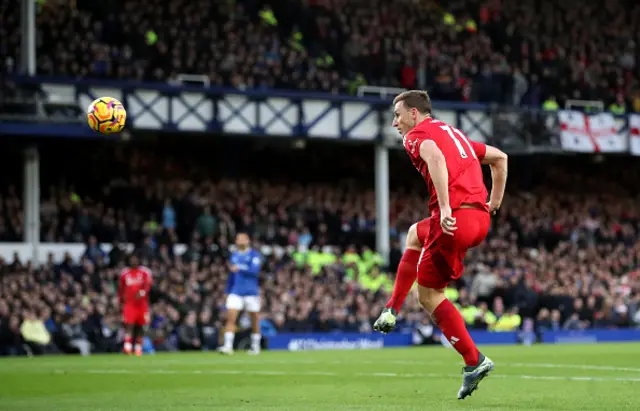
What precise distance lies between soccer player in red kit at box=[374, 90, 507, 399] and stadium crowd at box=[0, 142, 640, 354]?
15.3 m

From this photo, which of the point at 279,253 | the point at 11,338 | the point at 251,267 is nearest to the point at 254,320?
the point at 251,267

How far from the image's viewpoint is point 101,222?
29.1 metres

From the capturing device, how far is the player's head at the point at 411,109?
9.81 meters

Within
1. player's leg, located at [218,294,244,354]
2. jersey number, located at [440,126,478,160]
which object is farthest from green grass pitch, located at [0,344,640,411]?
player's leg, located at [218,294,244,354]

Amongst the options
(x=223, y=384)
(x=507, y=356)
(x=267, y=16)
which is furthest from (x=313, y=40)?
(x=223, y=384)

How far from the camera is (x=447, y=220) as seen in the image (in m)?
9.16

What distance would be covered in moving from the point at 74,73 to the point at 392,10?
38.6 ft

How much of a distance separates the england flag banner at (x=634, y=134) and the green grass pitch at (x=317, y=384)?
18.3 m

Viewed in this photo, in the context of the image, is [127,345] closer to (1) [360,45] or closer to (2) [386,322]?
(2) [386,322]

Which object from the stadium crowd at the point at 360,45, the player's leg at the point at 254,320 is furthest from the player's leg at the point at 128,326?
the stadium crowd at the point at 360,45

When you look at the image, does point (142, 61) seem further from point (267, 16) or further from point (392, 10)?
point (392, 10)

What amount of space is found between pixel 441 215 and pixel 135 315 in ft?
46.6

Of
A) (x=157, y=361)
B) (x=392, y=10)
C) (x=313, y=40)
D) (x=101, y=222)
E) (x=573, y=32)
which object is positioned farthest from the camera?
(x=573, y=32)

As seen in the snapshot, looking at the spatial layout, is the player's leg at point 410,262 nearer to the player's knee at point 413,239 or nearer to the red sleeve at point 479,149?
the player's knee at point 413,239
